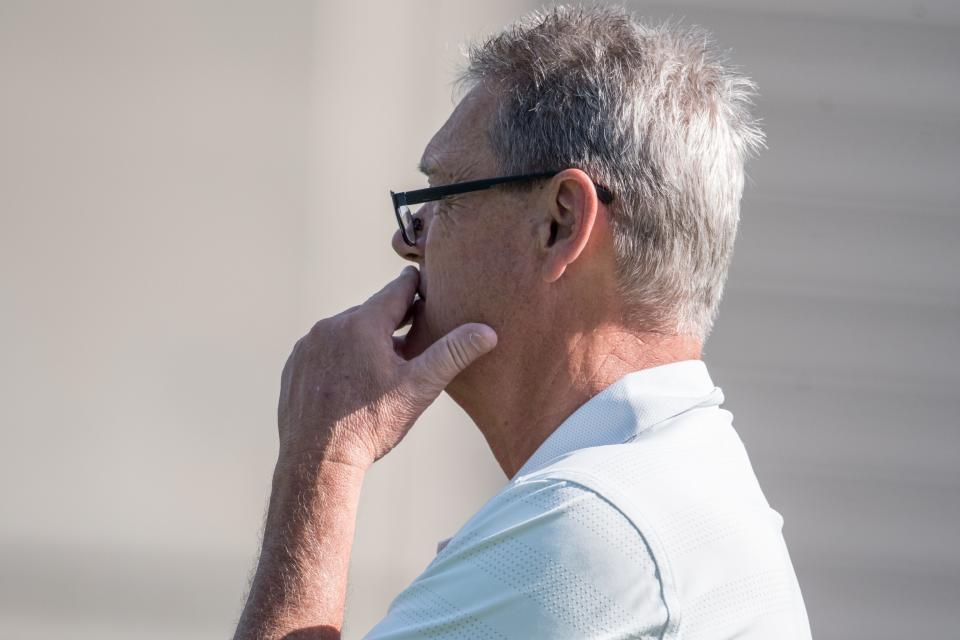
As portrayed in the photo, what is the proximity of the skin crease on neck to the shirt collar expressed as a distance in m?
0.08

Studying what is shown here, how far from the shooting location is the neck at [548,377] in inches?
66.4

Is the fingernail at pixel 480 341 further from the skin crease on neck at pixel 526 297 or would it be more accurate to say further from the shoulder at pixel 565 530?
the shoulder at pixel 565 530

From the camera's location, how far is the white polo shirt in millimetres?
1221

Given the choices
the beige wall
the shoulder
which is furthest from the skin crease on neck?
the beige wall

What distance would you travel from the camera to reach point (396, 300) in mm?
1868

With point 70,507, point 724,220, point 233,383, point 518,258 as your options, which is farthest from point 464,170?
point 70,507

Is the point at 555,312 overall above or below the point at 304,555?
above

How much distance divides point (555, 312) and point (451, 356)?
20cm

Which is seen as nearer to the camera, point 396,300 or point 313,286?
point 396,300

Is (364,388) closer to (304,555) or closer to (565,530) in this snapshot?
(304,555)

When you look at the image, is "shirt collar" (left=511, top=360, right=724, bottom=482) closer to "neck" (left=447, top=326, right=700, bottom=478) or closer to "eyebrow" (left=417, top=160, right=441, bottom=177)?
"neck" (left=447, top=326, right=700, bottom=478)

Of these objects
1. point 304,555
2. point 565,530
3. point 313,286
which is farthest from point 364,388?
point 313,286

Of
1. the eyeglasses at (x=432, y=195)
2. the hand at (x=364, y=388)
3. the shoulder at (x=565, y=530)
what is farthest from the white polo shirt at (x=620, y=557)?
the eyeglasses at (x=432, y=195)

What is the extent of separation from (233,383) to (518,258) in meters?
1.65
